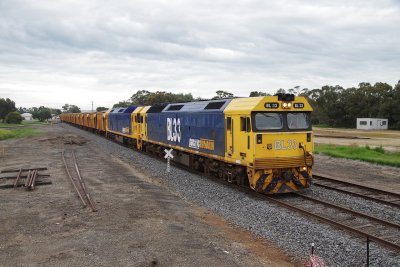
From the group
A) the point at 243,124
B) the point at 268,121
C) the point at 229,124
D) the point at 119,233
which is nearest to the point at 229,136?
the point at 229,124

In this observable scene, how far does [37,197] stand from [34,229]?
454 centimetres

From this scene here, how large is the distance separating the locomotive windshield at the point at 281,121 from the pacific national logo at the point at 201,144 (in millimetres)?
3665

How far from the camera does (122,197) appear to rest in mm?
14984

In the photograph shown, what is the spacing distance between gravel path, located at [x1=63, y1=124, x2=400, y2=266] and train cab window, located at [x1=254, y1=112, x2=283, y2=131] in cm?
262

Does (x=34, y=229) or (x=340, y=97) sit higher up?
(x=340, y=97)

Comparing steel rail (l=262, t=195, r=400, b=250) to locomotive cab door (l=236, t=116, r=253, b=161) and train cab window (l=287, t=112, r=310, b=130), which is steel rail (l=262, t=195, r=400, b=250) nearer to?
locomotive cab door (l=236, t=116, r=253, b=161)

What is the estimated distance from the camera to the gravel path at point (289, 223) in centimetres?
909

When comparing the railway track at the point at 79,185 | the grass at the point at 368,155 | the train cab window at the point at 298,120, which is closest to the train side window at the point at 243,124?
the train cab window at the point at 298,120

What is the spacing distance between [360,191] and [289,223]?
6025 mm

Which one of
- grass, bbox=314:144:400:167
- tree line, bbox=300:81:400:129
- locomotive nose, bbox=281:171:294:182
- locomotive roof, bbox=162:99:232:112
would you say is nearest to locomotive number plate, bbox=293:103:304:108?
locomotive nose, bbox=281:171:294:182

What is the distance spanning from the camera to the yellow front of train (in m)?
14.4

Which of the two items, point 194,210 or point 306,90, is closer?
point 194,210

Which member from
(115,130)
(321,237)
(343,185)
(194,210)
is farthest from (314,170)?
(115,130)

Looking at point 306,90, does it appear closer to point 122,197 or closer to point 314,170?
point 314,170
